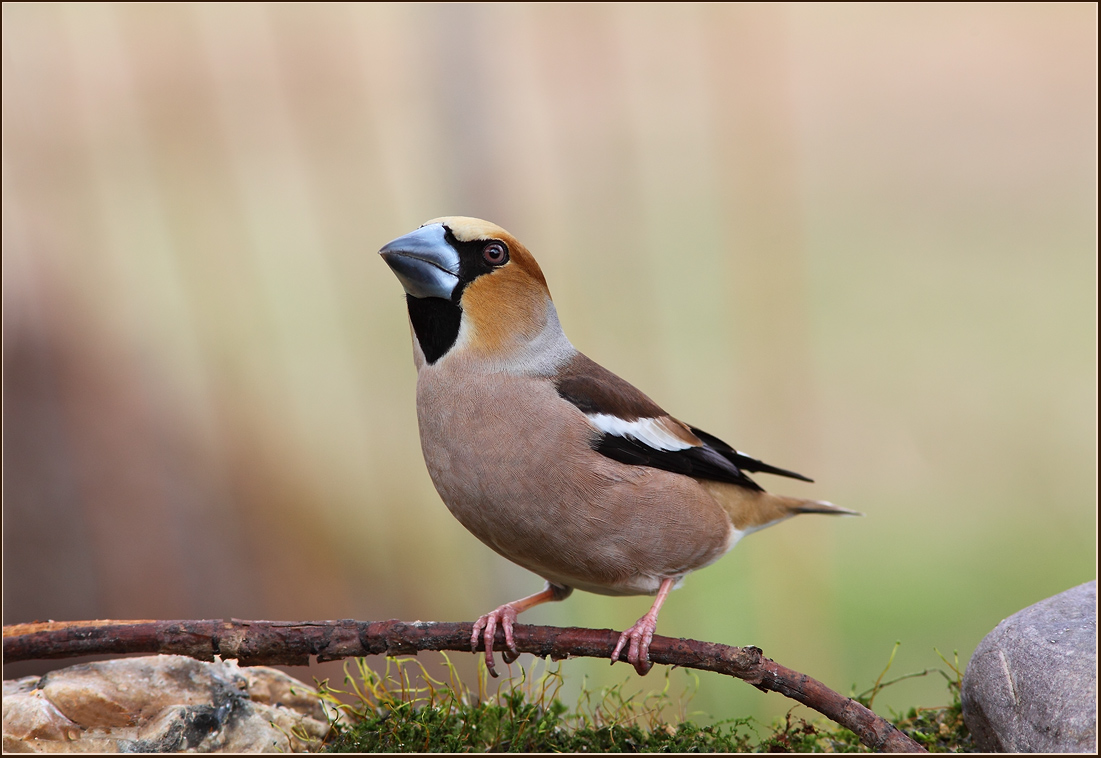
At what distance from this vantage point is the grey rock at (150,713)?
A: 247 centimetres

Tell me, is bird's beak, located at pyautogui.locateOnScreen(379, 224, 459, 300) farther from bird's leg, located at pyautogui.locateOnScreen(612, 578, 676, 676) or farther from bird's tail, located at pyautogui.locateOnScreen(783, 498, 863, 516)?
bird's tail, located at pyautogui.locateOnScreen(783, 498, 863, 516)

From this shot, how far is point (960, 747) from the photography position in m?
2.58

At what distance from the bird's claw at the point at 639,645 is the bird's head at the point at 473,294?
87 centimetres

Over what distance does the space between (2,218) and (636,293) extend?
3.47m

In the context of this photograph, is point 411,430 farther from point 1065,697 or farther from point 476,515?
point 1065,697

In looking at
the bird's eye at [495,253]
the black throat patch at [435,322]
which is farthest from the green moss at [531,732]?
the bird's eye at [495,253]

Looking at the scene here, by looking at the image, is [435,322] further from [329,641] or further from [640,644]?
[640,644]

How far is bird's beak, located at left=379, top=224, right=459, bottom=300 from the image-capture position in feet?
8.14

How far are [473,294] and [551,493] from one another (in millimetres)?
678

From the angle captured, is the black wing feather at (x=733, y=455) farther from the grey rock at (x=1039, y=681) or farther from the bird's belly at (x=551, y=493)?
the grey rock at (x=1039, y=681)

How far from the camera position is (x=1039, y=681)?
220 cm

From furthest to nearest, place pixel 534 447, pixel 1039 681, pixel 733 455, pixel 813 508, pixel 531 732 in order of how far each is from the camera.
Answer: pixel 813 508 < pixel 733 455 < pixel 531 732 < pixel 534 447 < pixel 1039 681

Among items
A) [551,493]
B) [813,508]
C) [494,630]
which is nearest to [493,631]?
[494,630]

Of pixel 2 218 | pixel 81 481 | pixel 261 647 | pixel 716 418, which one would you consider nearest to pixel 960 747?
pixel 261 647
